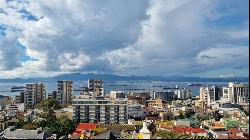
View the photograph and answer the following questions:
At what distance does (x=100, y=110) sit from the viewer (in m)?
38.2

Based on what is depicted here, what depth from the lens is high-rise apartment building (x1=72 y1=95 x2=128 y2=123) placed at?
1495 inches

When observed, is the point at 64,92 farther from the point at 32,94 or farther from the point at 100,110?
the point at 100,110

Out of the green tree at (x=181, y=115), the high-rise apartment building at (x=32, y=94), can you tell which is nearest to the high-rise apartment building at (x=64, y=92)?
the high-rise apartment building at (x=32, y=94)

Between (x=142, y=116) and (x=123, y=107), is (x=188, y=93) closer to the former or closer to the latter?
(x=142, y=116)

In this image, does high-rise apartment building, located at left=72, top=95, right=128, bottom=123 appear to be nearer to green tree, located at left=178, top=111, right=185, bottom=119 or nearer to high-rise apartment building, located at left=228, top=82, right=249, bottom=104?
green tree, located at left=178, top=111, right=185, bottom=119

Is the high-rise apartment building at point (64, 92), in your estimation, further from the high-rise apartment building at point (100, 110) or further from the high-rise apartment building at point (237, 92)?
the high-rise apartment building at point (237, 92)

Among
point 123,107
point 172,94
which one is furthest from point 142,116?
point 172,94

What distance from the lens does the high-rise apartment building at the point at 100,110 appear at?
38.0 metres

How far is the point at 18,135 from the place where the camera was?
22.7 metres

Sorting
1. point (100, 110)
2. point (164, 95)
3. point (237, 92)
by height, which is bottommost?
point (164, 95)

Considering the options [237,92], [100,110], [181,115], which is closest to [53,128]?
[100,110]

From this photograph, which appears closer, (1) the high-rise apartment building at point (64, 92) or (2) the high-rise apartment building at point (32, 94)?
(2) the high-rise apartment building at point (32, 94)

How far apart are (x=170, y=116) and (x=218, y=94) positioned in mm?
29804

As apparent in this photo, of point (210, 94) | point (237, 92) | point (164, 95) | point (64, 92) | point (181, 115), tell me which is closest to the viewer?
point (181, 115)
